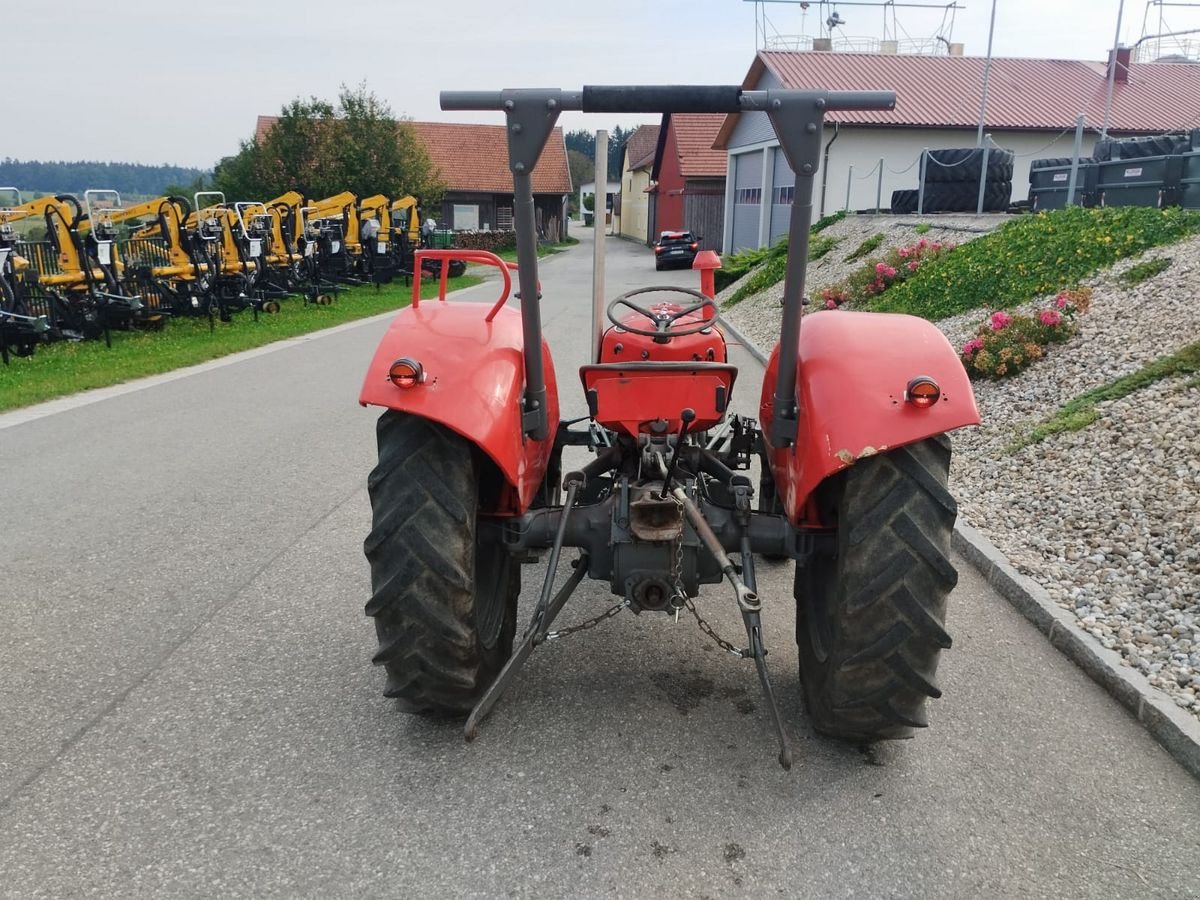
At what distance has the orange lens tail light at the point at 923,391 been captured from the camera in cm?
288

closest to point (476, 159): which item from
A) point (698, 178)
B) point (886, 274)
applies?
point (698, 178)

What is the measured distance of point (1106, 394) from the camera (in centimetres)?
627

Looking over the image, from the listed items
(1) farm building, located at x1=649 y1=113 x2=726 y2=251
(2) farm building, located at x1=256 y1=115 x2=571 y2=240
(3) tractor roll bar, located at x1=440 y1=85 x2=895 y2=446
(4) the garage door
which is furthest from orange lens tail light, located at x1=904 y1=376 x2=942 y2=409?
(2) farm building, located at x1=256 y1=115 x2=571 y2=240

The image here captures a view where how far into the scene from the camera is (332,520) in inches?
233

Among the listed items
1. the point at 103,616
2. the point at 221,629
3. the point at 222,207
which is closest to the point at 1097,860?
the point at 221,629

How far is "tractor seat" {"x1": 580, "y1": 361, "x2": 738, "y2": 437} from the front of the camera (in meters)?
3.51

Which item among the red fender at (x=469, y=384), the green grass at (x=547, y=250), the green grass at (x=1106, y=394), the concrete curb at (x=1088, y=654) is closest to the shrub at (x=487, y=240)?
the green grass at (x=547, y=250)

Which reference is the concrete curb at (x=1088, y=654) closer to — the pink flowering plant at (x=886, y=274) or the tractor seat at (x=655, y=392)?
the tractor seat at (x=655, y=392)

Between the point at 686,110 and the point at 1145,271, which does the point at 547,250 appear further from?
the point at 686,110

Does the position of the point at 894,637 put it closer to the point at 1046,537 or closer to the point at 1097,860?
the point at 1097,860

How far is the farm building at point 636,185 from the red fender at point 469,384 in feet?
174

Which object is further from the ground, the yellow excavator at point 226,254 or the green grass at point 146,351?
the yellow excavator at point 226,254

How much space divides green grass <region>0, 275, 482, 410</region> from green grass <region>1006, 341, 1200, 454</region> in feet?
29.6

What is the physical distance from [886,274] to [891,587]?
33.5 ft
